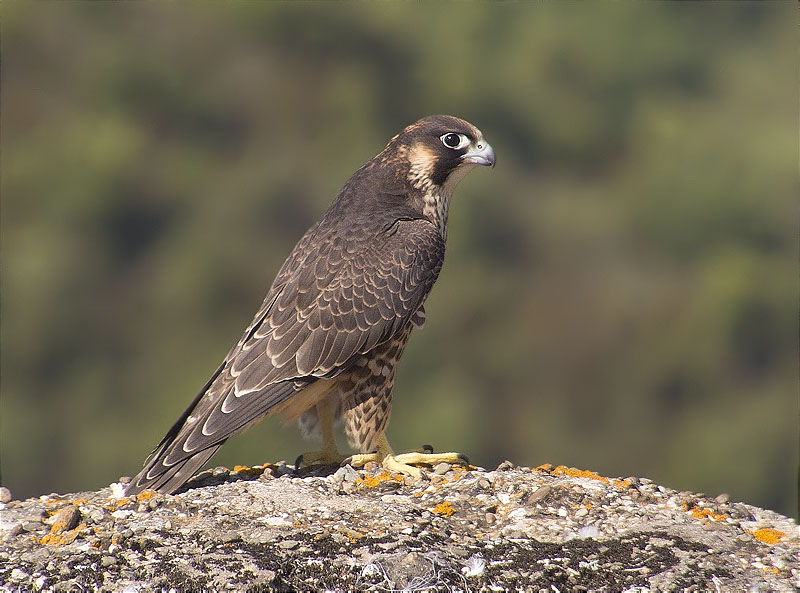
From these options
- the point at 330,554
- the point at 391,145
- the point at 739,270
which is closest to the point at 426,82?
the point at 739,270

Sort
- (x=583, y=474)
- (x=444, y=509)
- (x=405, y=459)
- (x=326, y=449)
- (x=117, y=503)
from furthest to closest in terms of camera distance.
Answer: (x=326, y=449) → (x=405, y=459) → (x=583, y=474) → (x=117, y=503) → (x=444, y=509)

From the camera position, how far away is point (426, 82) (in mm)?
28953

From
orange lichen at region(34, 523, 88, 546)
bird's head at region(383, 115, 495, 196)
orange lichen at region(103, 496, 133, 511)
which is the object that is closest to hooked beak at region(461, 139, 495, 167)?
bird's head at region(383, 115, 495, 196)

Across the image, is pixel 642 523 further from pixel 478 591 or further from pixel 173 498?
pixel 173 498

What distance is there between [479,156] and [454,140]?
0.14 metres

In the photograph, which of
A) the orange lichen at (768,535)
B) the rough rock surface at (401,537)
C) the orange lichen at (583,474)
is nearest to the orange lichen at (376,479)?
the rough rock surface at (401,537)

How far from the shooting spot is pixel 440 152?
4.72 meters

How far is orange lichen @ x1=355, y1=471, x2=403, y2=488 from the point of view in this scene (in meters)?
4.02

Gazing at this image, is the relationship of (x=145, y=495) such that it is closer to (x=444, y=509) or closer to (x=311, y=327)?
(x=311, y=327)

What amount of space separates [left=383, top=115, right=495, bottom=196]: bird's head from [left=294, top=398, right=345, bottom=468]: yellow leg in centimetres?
115

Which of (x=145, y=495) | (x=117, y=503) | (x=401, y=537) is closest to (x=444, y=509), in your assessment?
(x=401, y=537)

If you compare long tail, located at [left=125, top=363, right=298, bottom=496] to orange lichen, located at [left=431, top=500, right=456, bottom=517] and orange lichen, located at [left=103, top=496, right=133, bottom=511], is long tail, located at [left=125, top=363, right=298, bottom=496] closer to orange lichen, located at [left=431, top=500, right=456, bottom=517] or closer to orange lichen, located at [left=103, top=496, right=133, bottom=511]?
orange lichen, located at [left=103, top=496, right=133, bottom=511]

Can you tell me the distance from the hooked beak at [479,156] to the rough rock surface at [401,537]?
1.53 meters

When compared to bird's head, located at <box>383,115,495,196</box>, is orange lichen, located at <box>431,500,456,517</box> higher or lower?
lower
